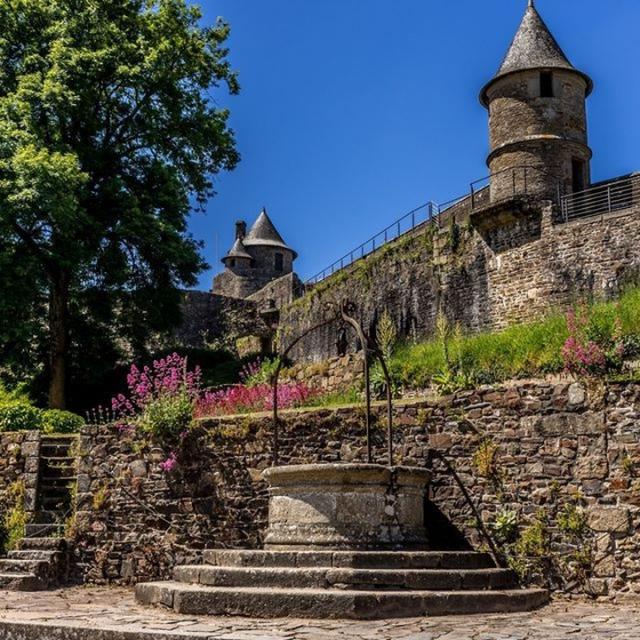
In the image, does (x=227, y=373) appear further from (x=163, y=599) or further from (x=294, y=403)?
(x=163, y=599)

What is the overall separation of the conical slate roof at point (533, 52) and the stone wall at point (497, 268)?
13.3ft

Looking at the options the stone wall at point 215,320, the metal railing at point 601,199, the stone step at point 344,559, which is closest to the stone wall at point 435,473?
the stone step at point 344,559

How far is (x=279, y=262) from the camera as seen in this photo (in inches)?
2167

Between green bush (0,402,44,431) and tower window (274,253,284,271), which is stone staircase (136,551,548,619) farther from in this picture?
tower window (274,253,284,271)

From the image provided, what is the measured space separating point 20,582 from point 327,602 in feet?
17.6

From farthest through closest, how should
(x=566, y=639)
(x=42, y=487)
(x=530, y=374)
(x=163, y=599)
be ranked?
(x=42, y=487), (x=530, y=374), (x=163, y=599), (x=566, y=639)

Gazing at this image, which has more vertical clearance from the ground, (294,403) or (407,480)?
(294,403)

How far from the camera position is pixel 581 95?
24812mm

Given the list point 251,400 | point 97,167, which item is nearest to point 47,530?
point 251,400

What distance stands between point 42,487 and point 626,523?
28.1ft

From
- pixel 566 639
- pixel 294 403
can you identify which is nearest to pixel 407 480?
pixel 566 639

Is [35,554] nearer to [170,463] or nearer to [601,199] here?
[170,463]

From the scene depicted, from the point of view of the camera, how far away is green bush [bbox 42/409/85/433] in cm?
1548

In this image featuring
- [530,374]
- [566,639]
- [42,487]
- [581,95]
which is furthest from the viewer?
[581,95]
